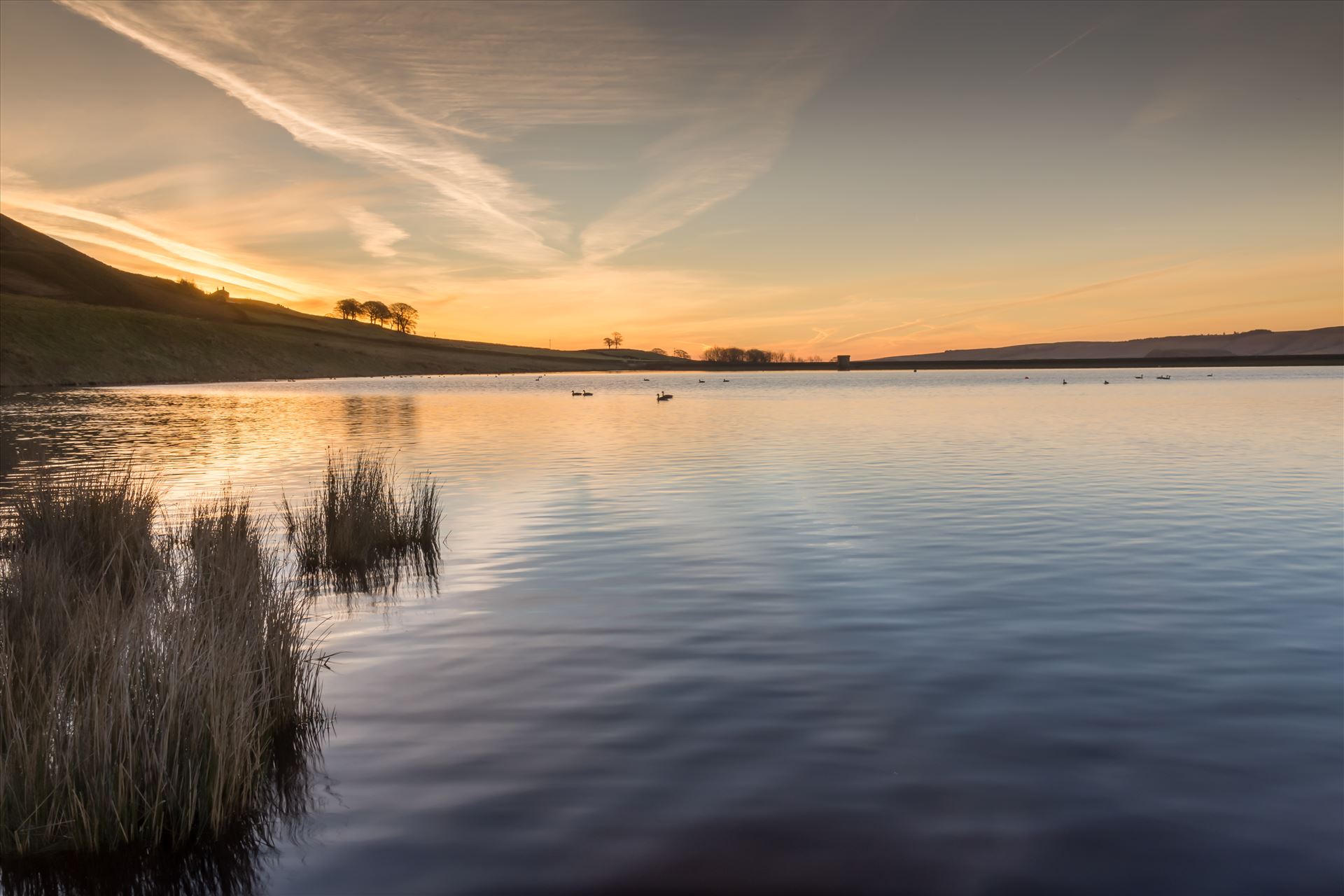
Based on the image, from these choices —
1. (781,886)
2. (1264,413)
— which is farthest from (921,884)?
(1264,413)

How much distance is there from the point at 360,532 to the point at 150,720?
36.3 ft

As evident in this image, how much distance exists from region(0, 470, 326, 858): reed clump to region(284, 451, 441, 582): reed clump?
7.19 metres

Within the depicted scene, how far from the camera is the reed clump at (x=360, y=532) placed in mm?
16891

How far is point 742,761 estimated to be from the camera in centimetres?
791

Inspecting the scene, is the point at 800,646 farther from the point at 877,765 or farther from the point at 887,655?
the point at 877,765

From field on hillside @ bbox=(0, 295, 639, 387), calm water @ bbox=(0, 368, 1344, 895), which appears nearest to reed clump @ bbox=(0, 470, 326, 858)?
calm water @ bbox=(0, 368, 1344, 895)

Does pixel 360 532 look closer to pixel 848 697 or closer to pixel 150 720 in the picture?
pixel 150 720

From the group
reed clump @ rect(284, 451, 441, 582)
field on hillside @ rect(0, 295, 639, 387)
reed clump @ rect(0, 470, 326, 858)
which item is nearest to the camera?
reed clump @ rect(0, 470, 326, 858)

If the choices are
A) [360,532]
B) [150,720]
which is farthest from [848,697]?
[360,532]

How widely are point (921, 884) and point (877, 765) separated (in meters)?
1.81

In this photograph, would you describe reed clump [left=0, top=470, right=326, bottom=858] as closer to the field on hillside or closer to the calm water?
the calm water

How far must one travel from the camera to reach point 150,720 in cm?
671

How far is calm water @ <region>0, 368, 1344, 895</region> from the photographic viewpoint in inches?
252

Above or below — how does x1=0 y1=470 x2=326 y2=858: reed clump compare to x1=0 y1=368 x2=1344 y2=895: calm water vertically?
above
